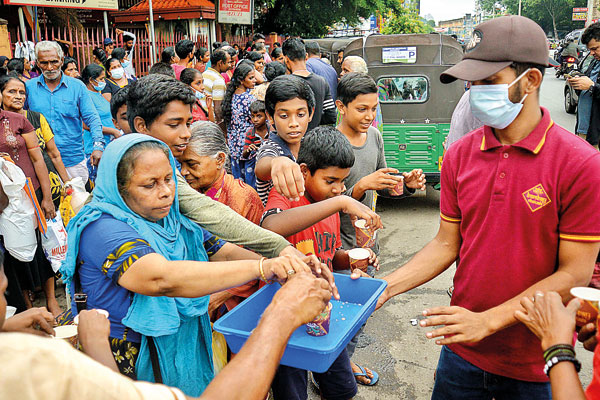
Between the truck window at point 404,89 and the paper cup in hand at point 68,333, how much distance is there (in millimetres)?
6081

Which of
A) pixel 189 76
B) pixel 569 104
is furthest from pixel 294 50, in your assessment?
pixel 569 104

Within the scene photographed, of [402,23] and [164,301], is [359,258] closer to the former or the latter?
[164,301]

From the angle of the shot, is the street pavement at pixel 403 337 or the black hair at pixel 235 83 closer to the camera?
the street pavement at pixel 403 337

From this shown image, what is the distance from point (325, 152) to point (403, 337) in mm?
2268

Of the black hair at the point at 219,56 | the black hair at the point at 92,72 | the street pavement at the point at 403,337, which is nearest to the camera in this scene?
the street pavement at the point at 403,337

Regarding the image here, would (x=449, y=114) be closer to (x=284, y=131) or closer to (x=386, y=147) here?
(x=386, y=147)

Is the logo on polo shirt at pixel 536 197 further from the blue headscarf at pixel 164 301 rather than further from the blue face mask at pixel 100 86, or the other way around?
the blue face mask at pixel 100 86

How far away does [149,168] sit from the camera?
206 cm

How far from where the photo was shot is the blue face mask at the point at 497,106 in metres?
2.06

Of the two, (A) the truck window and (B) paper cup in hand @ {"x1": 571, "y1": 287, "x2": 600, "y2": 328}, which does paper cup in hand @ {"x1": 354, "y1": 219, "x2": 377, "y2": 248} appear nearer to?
(B) paper cup in hand @ {"x1": 571, "y1": 287, "x2": 600, "y2": 328}

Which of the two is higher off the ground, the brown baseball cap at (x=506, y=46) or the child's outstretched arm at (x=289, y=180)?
the brown baseball cap at (x=506, y=46)

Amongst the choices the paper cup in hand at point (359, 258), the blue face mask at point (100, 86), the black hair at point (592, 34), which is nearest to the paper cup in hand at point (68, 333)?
the paper cup in hand at point (359, 258)

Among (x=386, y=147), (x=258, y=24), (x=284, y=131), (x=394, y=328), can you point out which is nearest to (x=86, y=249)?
(x=284, y=131)

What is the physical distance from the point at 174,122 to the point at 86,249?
977 millimetres
